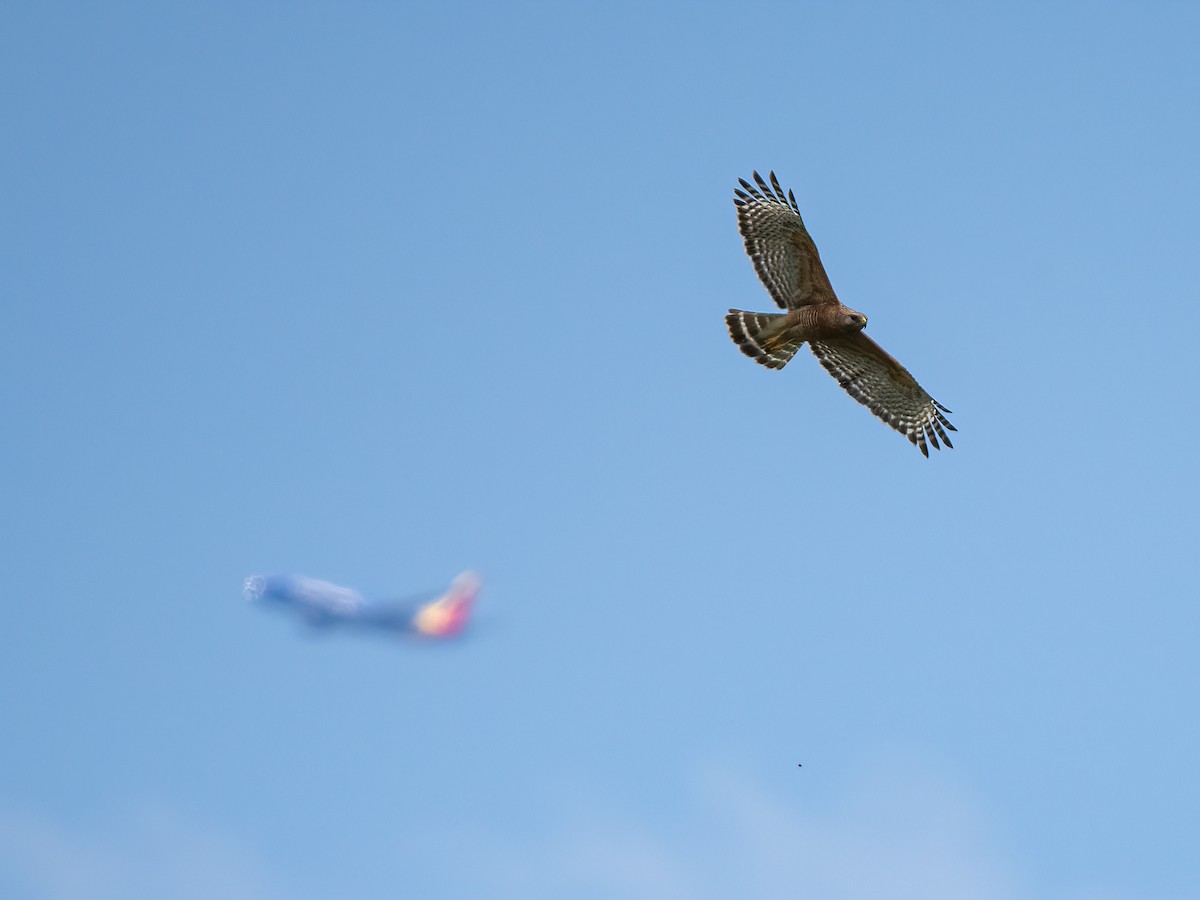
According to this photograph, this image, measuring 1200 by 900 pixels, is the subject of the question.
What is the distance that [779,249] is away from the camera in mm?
23109

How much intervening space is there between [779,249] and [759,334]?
1.37 meters

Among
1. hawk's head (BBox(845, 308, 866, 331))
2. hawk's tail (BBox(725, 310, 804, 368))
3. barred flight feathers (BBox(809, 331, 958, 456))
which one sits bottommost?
hawk's tail (BBox(725, 310, 804, 368))

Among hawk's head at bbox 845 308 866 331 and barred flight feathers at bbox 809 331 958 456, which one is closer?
hawk's head at bbox 845 308 866 331

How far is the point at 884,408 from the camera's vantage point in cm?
2484

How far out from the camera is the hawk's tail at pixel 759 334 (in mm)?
22875

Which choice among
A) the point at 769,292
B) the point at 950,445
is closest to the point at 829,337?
the point at 769,292

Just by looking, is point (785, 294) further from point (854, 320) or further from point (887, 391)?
point (887, 391)

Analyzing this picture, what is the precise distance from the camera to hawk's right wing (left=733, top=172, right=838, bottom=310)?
75.2ft

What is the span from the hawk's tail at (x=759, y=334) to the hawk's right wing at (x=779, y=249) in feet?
1.29

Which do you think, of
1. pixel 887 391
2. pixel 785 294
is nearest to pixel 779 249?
pixel 785 294

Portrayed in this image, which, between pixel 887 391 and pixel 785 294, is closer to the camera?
pixel 785 294

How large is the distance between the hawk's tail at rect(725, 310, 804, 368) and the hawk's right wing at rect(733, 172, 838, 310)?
39 centimetres

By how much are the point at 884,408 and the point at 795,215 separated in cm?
391

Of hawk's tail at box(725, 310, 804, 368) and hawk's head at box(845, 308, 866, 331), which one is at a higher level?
hawk's head at box(845, 308, 866, 331)
